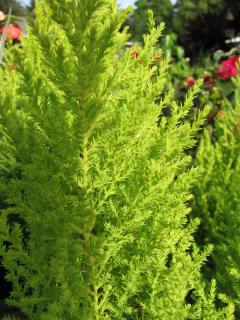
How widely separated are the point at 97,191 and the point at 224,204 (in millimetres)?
936

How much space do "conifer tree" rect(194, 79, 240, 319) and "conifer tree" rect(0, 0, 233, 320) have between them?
0.44m

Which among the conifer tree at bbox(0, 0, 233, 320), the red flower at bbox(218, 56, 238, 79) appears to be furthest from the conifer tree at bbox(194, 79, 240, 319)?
the red flower at bbox(218, 56, 238, 79)

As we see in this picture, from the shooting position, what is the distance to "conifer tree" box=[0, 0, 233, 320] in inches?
47.9

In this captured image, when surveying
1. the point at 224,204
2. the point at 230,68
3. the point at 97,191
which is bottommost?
the point at 97,191

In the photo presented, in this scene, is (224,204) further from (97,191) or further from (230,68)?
(230,68)

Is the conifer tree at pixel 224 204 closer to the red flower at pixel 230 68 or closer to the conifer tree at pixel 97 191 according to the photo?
the conifer tree at pixel 97 191

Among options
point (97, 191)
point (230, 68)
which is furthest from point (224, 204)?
point (230, 68)

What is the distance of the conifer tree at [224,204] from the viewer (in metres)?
2.07

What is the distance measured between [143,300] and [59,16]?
991 millimetres

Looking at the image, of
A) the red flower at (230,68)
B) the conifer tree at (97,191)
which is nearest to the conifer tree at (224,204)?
the conifer tree at (97,191)

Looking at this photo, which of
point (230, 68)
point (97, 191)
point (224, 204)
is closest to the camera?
point (97, 191)

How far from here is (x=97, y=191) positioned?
1.49m

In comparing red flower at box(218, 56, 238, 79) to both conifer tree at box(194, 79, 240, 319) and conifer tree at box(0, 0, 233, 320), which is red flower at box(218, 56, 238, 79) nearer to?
conifer tree at box(194, 79, 240, 319)

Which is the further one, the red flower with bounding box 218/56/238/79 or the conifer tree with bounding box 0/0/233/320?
the red flower with bounding box 218/56/238/79
